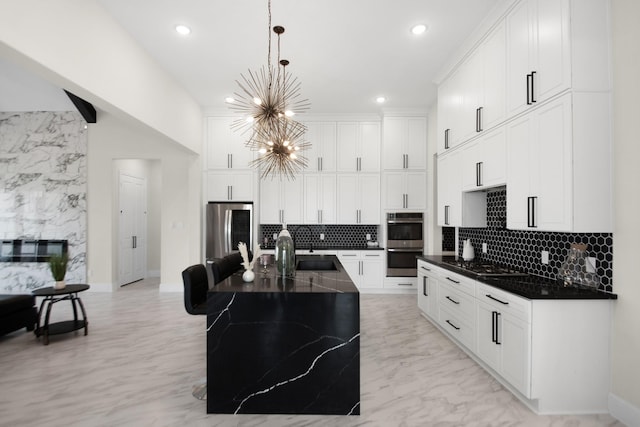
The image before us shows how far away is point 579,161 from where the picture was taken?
231 cm

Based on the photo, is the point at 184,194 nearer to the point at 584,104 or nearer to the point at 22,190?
the point at 22,190

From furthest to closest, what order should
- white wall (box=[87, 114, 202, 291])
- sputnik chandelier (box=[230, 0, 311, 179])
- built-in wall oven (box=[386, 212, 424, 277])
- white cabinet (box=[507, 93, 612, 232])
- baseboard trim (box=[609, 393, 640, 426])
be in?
white wall (box=[87, 114, 202, 291]), built-in wall oven (box=[386, 212, 424, 277]), sputnik chandelier (box=[230, 0, 311, 179]), white cabinet (box=[507, 93, 612, 232]), baseboard trim (box=[609, 393, 640, 426])

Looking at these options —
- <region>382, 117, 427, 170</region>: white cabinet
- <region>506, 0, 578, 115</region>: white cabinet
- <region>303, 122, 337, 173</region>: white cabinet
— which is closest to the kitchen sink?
<region>506, 0, 578, 115</region>: white cabinet

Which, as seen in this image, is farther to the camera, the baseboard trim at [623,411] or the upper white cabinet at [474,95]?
the upper white cabinet at [474,95]

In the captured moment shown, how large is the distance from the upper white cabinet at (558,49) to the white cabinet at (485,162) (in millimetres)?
369

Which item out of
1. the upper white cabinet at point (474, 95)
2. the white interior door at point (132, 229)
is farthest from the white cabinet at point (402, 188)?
the white interior door at point (132, 229)

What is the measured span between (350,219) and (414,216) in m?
1.14

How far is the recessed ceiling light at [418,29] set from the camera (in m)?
3.46

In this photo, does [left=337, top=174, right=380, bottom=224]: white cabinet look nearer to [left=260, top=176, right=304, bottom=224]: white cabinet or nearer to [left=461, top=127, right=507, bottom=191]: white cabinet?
[left=260, top=176, right=304, bottom=224]: white cabinet

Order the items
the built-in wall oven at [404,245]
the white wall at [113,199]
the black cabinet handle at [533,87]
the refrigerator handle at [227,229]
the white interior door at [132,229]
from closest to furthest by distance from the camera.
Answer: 1. the black cabinet handle at [533,87]
2. the refrigerator handle at [227,229]
3. the built-in wall oven at [404,245]
4. the white wall at [113,199]
5. the white interior door at [132,229]

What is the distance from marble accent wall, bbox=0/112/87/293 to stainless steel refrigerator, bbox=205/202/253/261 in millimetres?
2440

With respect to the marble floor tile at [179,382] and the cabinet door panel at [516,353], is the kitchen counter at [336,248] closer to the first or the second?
the marble floor tile at [179,382]

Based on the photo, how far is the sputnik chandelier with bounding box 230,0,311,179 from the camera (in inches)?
127

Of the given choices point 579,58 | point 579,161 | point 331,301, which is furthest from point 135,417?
point 579,58
